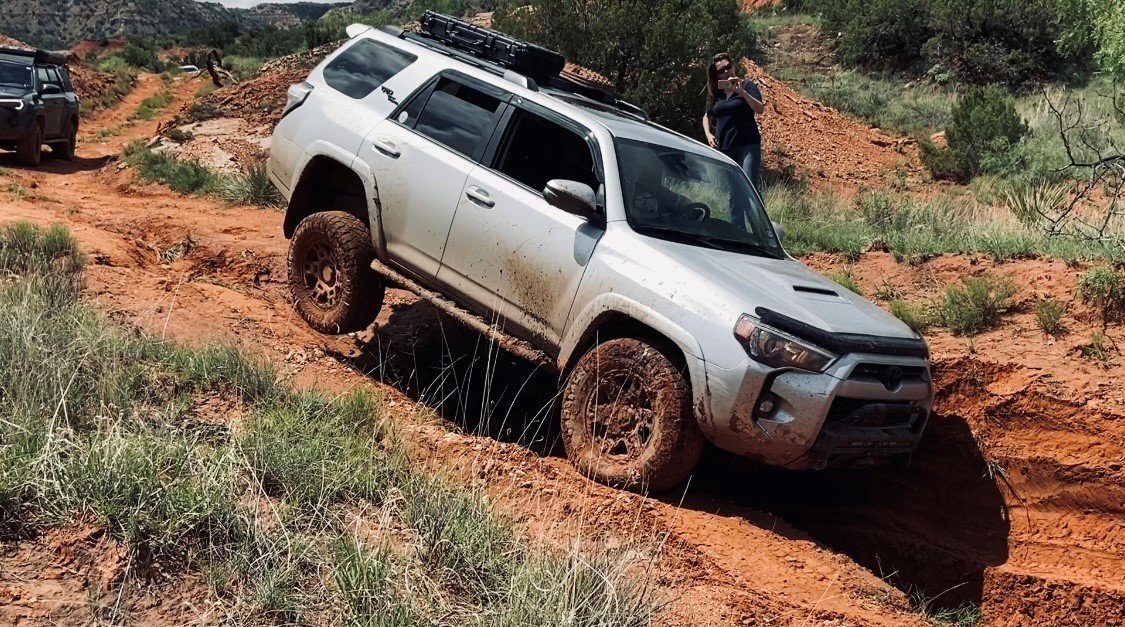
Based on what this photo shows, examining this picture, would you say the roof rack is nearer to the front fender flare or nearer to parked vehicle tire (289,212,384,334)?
parked vehicle tire (289,212,384,334)

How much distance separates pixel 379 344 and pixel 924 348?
12.7 feet

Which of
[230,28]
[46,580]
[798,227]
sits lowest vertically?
[230,28]

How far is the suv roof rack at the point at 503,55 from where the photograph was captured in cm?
683

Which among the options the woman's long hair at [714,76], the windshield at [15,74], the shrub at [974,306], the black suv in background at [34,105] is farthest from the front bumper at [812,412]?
the windshield at [15,74]

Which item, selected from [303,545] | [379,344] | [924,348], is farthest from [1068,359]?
[303,545]

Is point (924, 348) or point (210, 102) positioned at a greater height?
point (924, 348)

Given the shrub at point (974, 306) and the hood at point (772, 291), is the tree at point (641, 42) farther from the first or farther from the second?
the hood at point (772, 291)

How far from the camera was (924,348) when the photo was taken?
5578 millimetres

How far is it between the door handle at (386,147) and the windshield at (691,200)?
4.91ft

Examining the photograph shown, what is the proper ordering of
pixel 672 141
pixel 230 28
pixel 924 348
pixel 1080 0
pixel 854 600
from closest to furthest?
pixel 854 600 < pixel 924 348 < pixel 672 141 < pixel 1080 0 < pixel 230 28

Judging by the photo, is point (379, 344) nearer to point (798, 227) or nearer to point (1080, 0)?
point (798, 227)

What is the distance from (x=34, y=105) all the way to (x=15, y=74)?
48.4 inches

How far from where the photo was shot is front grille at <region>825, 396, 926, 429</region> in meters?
5.09

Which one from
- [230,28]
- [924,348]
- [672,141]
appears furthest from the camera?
[230,28]
